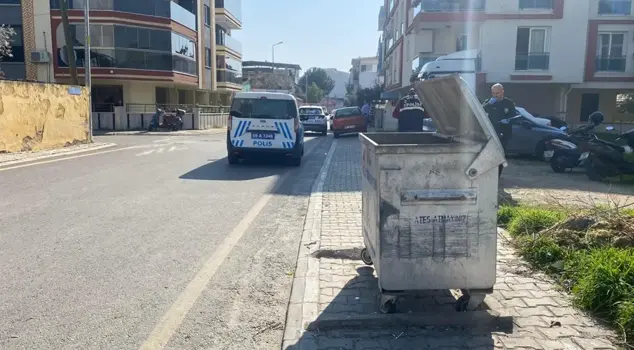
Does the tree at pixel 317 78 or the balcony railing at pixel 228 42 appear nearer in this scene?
the balcony railing at pixel 228 42

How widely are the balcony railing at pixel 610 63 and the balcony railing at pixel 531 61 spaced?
3.23 m

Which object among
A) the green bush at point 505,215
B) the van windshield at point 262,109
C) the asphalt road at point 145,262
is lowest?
the asphalt road at point 145,262

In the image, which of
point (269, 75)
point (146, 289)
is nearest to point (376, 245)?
point (146, 289)

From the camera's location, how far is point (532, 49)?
99.8ft

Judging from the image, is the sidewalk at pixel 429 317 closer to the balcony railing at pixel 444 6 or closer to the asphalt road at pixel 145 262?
the asphalt road at pixel 145 262

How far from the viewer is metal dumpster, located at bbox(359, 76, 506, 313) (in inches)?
152

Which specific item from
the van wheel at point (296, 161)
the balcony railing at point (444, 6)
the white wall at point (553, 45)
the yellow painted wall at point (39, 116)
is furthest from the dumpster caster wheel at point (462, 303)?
the balcony railing at point (444, 6)

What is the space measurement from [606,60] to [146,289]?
32566 mm

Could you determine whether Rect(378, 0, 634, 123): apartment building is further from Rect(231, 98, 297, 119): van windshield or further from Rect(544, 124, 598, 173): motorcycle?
Rect(231, 98, 297, 119): van windshield

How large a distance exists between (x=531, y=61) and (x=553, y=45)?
4.71ft

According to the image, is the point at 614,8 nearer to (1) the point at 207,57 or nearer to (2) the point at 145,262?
(1) the point at 207,57

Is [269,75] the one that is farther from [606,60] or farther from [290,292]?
[290,292]

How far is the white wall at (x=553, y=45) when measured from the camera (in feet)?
98.0

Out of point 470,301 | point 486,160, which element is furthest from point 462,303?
point 486,160
